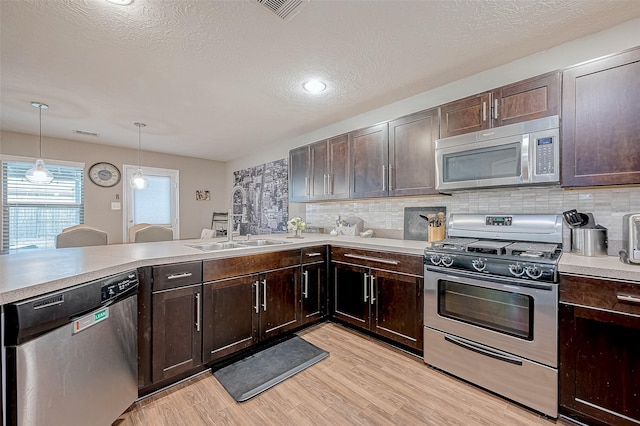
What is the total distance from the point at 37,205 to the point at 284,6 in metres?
4.92

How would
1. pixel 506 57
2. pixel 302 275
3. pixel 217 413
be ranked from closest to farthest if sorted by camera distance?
pixel 217 413 → pixel 506 57 → pixel 302 275

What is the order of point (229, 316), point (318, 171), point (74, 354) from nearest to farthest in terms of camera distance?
point (74, 354) < point (229, 316) < point (318, 171)

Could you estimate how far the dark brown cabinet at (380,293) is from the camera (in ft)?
7.19

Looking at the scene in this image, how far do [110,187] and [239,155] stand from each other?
233 cm

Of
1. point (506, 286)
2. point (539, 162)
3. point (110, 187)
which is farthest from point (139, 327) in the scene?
point (110, 187)

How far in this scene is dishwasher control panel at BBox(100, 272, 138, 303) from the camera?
1.38m

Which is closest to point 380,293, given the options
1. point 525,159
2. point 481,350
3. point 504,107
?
point 481,350

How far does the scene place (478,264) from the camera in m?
1.83

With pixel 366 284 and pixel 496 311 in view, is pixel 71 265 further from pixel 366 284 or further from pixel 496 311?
pixel 496 311

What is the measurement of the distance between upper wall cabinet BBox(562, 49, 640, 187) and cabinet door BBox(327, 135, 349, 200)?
6.05 ft

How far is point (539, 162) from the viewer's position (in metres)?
1.82

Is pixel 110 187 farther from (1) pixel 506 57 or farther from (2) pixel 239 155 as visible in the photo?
(1) pixel 506 57

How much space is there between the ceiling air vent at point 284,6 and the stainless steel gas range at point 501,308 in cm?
186

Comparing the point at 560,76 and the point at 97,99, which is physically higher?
the point at 97,99
